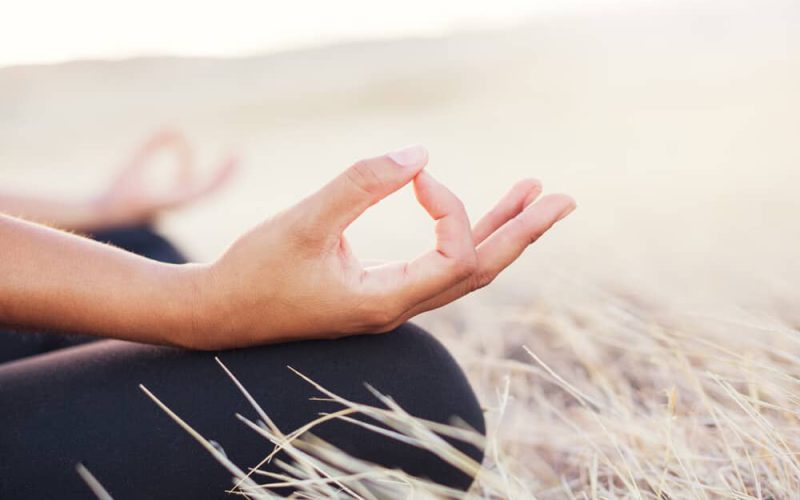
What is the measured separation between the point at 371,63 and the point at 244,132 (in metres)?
6.49

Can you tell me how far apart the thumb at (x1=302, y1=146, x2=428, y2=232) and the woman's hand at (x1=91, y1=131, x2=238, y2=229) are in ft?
3.99

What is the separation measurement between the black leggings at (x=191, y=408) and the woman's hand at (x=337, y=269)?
4 cm

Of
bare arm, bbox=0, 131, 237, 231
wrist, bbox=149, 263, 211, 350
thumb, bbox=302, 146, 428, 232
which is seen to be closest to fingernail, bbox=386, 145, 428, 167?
thumb, bbox=302, 146, 428, 232

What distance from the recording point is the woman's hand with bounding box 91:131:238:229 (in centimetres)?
185

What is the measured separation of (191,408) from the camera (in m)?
0.84

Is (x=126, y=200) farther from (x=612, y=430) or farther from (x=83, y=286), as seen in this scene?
(x=612, y=430)

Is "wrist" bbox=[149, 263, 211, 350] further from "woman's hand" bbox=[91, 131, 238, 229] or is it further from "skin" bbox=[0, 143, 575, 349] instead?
"woman's hand" bbox=[91, 131, 238, 229]

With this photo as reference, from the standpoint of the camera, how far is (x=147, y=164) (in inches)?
78.9

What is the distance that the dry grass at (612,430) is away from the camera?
2.69 feet

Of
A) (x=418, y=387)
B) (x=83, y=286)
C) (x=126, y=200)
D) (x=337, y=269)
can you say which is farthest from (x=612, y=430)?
(x=126, y=200)

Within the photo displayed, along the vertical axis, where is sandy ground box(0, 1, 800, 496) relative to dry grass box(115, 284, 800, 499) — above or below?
below

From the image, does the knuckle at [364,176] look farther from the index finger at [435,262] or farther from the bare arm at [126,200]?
the bare arm at [126,200]

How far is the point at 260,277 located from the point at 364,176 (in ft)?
0.45

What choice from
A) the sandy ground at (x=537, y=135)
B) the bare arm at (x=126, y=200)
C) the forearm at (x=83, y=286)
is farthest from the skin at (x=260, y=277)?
the bare arm at (x=126, y=200)
